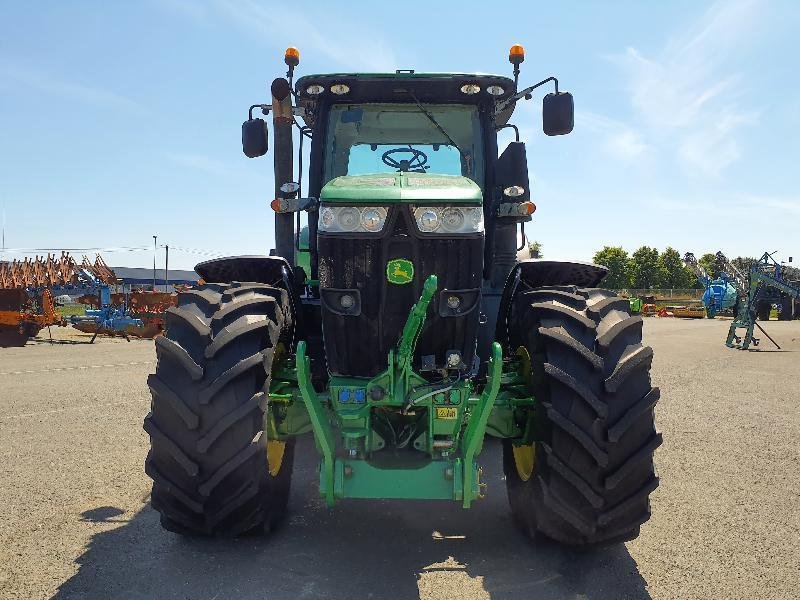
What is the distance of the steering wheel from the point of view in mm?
4781

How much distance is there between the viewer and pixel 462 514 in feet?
13.5

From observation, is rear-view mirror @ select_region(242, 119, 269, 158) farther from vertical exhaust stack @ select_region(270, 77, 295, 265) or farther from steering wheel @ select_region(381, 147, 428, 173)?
steering wheel @ select_region(381, 147, 428, 173)

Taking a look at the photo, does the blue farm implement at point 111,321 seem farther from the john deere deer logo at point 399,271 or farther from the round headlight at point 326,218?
the john deere deer logo at point 399,271

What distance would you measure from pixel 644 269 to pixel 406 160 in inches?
2979

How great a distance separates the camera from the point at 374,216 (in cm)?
328

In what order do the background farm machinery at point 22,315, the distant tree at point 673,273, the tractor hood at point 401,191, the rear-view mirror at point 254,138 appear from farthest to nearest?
1. the distant tree at point 673,273
2. the background farm machinery at point 22,315
3. the rear-view mirror at point 254,138
4. the tractor hood at point 401,191

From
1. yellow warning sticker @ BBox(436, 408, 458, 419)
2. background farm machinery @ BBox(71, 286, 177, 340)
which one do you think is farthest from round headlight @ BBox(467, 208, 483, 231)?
background farm machinery @ BBox(71, 286, 177, 340)

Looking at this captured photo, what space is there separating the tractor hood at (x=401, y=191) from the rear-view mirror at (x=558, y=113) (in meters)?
1.27

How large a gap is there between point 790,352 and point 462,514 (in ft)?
55.1

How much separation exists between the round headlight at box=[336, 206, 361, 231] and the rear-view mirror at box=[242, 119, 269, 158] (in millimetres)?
1805

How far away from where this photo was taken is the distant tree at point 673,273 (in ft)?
241

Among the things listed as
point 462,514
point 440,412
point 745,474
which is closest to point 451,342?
point 440,412

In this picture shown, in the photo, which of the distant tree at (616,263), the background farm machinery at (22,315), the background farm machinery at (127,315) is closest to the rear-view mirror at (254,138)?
the background farm machinery at (127,315)

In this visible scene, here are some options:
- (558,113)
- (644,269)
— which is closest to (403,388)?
(558,113)
